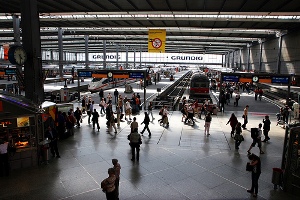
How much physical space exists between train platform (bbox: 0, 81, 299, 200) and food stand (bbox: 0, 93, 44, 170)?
45cm

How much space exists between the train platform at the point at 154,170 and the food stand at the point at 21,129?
45 cm

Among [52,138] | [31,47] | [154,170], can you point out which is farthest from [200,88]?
[52,138]

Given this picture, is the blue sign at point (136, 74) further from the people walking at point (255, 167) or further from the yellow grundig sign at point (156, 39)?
the people walking at point (255, 167)

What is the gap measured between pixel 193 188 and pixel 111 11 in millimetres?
18586

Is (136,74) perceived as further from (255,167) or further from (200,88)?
(255,167)

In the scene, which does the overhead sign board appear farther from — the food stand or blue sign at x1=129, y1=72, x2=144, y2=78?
the food stand

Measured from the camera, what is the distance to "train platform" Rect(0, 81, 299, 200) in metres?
6.80

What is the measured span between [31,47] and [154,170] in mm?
8176

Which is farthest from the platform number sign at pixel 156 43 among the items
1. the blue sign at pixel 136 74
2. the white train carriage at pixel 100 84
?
the white train carriage at pixel 100 84

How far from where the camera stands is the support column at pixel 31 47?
1131cm

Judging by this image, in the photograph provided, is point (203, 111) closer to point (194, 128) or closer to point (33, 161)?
point (194, 128)

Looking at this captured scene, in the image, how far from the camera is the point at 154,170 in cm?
830

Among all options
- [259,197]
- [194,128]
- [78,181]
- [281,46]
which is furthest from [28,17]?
[281,46]

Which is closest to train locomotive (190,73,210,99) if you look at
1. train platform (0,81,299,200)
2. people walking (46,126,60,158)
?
train platform (0,81,299,200)
